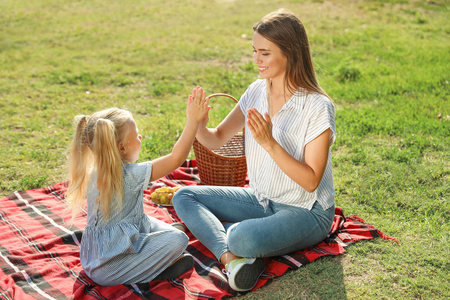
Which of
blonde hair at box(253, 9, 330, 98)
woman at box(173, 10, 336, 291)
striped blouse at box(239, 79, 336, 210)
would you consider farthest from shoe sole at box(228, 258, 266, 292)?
blonde hair at box(253, 9, 330, 98)

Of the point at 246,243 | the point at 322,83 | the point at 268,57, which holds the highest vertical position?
the point at 268,57

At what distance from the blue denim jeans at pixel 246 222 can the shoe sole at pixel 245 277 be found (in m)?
0.09

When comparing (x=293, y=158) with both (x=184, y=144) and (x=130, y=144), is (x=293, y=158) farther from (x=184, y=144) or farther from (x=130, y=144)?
(x=130, y=144)

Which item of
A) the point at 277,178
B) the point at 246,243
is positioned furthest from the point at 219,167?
the point at 246,243

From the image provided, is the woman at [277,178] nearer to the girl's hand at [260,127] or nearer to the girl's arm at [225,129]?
the girl's hand at [260,127]

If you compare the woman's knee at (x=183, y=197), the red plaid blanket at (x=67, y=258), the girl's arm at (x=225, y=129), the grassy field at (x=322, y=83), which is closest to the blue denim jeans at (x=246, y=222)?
the woman's knee at (x=183, y=197)

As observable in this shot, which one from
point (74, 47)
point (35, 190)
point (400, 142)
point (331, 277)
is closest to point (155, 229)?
point (331, 277)

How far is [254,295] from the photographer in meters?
2.96

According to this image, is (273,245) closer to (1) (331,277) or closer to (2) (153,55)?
(1) (331,277)

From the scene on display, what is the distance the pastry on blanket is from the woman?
63 centimetres

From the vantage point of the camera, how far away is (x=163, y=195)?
13.5ft

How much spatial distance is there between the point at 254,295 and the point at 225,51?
6289mm

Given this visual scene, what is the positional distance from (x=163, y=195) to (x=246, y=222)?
48.1 inches

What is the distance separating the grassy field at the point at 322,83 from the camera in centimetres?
335
